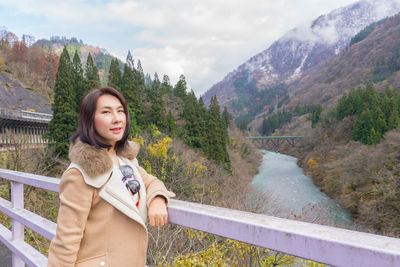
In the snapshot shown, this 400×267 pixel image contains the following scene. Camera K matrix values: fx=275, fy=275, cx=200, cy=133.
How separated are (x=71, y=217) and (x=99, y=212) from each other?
0.40 ft

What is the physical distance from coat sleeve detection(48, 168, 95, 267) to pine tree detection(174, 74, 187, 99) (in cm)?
3834

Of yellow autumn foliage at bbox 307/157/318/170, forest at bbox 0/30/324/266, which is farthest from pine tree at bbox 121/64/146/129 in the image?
yellow autumn foliage at bbox 307/157/318/170

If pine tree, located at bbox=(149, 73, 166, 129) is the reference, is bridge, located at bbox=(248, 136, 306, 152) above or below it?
below

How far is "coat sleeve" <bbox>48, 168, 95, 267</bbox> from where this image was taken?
125 cm

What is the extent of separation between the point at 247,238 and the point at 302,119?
81.5 meters

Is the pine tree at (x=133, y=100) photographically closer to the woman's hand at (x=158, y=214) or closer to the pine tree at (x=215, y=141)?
the pine tree at (x=215, y=141)

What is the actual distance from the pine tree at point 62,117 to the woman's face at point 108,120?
850 inches

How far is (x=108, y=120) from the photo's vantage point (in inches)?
59.7

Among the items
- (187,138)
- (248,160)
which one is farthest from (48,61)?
(248,160)

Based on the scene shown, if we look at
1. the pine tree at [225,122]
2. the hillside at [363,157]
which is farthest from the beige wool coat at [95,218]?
the pine tree at [225,122]

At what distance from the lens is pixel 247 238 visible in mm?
960

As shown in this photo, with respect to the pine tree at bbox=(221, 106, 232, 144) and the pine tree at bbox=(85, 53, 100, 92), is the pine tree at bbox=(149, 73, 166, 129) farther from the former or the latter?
the pine tree at bbox=(221, 106, 232, 144)

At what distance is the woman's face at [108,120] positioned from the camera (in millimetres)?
1510

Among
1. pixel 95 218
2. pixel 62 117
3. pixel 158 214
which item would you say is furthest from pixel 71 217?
pixel 62 117
